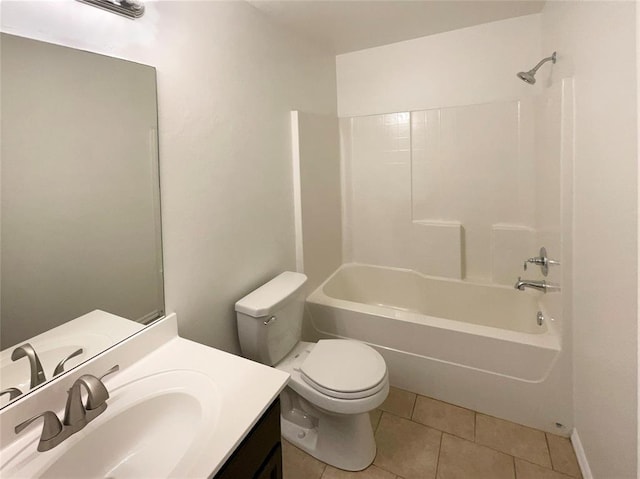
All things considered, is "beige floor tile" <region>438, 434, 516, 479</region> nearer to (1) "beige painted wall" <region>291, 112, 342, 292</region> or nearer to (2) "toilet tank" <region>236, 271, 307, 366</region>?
(2) "toilet tank" <region>236, 271, 307, 366</region>

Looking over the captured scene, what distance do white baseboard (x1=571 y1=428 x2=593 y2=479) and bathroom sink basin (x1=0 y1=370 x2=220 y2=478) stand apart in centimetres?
164

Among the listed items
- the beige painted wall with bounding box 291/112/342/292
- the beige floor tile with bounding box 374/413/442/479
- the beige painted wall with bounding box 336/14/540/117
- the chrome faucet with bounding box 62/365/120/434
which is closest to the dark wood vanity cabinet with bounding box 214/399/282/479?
the chrome faucet with bounding box 62/365/120/434

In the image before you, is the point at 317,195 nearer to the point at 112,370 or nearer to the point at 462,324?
the point at 462,324

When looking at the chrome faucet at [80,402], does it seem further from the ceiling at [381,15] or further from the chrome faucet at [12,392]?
the ceiling at [381,15]

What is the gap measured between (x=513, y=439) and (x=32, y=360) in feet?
6.77

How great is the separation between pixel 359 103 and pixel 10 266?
2.50 meters

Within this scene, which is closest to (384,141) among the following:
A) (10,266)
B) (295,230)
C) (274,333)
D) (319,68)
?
(319,68)

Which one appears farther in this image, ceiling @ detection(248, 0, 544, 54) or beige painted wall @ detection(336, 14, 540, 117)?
beige painted wall @ detection(336, 14, 540, 117)

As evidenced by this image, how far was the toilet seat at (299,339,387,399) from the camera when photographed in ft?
4.58

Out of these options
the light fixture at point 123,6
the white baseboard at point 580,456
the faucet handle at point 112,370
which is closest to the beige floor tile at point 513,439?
the white baseboard at point 580,456

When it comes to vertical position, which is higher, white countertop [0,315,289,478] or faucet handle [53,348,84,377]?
faucet handle [53,348,84,377]

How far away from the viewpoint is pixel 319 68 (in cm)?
243

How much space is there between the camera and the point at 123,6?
102cm

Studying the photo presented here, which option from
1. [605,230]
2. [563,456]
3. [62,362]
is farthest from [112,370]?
[563,456]
